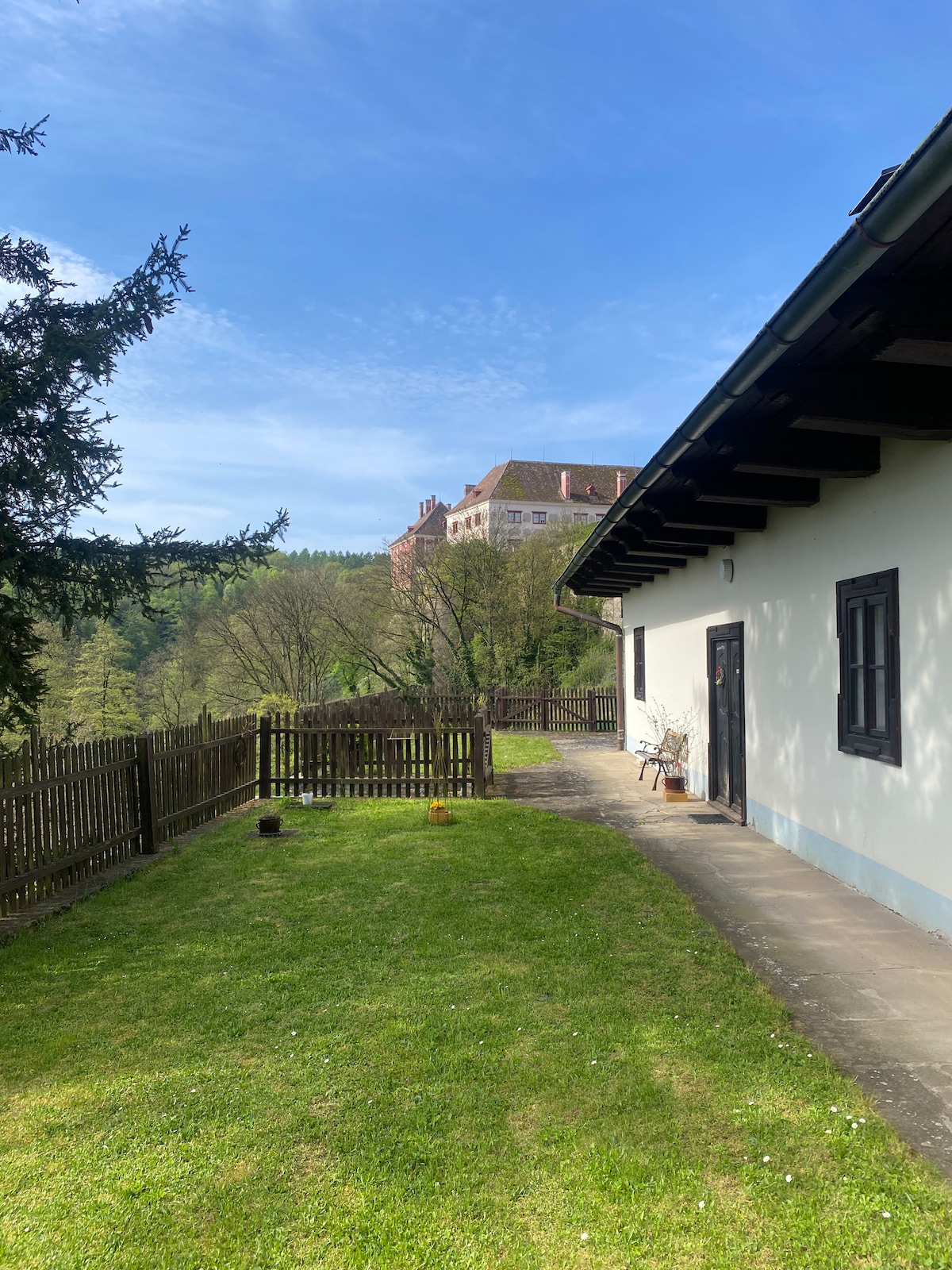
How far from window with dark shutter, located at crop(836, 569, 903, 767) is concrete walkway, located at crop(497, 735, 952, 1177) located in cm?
110

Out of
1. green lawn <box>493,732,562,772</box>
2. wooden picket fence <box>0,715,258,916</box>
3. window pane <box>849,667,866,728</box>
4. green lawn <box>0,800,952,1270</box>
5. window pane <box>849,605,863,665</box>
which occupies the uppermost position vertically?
window pane <box>849,605,863,665</box>

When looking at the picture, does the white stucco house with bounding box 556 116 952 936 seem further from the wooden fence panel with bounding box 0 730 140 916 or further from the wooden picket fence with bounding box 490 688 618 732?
the wooden picket fence with bounding box 490 688 618 732

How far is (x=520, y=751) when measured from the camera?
15.6 meters

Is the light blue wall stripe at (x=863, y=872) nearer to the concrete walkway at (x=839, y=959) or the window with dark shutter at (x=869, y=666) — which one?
the concrete walkway at (x=839, y=959)

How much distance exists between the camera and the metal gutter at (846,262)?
6.73ft

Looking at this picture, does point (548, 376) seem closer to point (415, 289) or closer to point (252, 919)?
point (415, 289)

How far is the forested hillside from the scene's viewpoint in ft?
82.6

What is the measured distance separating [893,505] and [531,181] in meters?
11.1

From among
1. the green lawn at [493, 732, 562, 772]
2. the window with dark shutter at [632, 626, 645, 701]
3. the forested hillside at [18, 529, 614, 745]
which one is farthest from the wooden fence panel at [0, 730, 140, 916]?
the forested hillside at [18, 529, 614, 745]

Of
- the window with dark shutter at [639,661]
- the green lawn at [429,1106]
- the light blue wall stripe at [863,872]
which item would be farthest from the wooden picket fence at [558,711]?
the green lawn at [429,1106]

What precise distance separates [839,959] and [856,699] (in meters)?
2.06

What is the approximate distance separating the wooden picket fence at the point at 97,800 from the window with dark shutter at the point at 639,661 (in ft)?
26.3

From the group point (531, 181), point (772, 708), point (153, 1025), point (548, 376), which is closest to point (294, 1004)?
point (153, 1025)

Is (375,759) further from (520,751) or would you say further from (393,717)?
(520,751)
